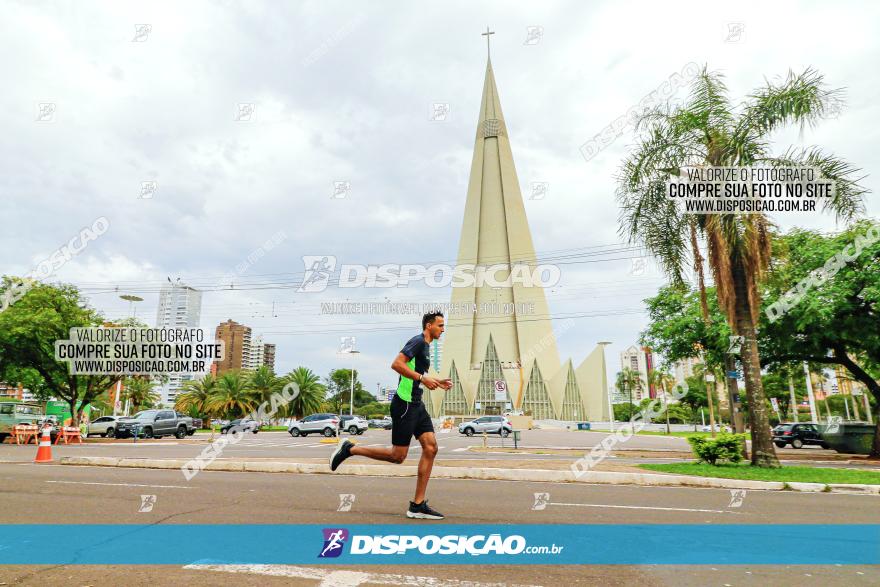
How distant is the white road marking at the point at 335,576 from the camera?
11.1 ft

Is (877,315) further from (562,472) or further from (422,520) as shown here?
(422,520)

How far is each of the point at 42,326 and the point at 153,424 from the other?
8.82m

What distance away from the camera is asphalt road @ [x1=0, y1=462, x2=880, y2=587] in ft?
11.6

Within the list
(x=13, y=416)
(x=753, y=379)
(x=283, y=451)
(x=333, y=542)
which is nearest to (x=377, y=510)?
(x=333, y=542)

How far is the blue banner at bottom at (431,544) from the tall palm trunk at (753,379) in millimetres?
7347

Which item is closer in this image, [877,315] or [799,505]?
[799,505]

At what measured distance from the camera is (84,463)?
11992 millimetres

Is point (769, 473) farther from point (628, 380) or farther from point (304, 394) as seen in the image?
point (628, 380)

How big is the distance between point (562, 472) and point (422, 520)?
5276 millimetres

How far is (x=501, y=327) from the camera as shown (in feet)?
283

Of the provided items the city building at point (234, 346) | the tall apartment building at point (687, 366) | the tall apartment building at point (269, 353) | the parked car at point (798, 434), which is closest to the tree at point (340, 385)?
the city building at point (234, 346)

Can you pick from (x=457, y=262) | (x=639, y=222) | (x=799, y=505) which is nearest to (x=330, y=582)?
(x=799, y=505)

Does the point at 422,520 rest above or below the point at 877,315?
below

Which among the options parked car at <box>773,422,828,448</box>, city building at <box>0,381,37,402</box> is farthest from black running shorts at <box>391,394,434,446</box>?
city building at <box>0,381,37,402</box>
